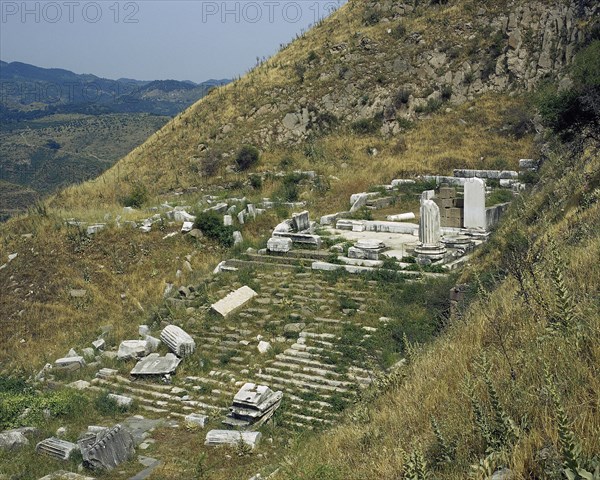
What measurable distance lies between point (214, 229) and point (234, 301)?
531 centimetres

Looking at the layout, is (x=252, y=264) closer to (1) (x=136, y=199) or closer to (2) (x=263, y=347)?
(2) (x=263, y=347)

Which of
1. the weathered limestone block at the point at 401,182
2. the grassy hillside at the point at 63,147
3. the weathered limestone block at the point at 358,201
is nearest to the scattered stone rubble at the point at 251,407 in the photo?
the weathered limestone block at the point at 358,201

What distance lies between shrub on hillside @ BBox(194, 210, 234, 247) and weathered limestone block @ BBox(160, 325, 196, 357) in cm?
639

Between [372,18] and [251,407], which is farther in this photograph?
[372,18]

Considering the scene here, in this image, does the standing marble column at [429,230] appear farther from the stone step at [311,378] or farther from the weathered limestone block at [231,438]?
the weathered limestone block at [231,438]

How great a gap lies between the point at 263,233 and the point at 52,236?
6439 mm

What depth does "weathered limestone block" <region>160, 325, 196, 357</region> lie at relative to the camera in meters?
11.0

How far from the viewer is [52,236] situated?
18203 millimetres

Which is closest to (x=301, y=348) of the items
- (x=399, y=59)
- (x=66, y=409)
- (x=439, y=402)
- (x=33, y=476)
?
(x=66, y=409)

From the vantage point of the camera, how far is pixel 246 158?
27.5 meters

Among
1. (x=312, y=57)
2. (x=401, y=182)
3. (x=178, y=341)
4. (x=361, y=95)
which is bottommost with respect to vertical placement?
(x=178, y=341)

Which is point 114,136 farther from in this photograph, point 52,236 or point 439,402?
point 439,402

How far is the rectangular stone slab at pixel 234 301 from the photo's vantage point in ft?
41.2

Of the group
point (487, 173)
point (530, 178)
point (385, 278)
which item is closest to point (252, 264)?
point (385, 278)
